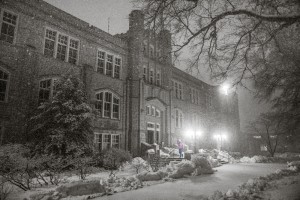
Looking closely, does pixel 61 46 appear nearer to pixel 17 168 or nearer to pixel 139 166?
pixel 139 166

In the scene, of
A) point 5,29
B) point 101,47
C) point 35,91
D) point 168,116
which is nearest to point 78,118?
point 35,91

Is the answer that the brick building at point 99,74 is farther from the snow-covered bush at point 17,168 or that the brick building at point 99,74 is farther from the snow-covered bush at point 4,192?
the snow-covered bush at point 4,192

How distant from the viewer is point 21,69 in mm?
14898

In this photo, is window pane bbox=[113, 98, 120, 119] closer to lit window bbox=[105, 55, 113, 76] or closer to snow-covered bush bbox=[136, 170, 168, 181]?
lit window bbox=[105, 55, 113, 76]

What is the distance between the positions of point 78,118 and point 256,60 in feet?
35.7

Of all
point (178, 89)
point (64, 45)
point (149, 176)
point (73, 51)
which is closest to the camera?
point (149, 176)

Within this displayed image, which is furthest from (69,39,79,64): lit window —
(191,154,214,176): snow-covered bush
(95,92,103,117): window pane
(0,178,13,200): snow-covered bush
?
(0,178,13,200): snow-covered bush

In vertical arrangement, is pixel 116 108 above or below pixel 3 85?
below

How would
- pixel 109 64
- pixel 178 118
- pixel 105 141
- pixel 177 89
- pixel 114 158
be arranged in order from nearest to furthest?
1. pixel 114 158
2. pixel 105 141
3. pixel 109 64
4. pixel 178 118
5. pixel 177 89

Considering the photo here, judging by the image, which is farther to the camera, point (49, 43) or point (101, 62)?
point (101, 62)

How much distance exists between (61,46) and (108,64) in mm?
4947

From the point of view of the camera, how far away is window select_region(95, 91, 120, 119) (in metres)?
20.1

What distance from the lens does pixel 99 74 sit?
66.1 ft

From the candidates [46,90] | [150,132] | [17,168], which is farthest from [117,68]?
[17,168]
